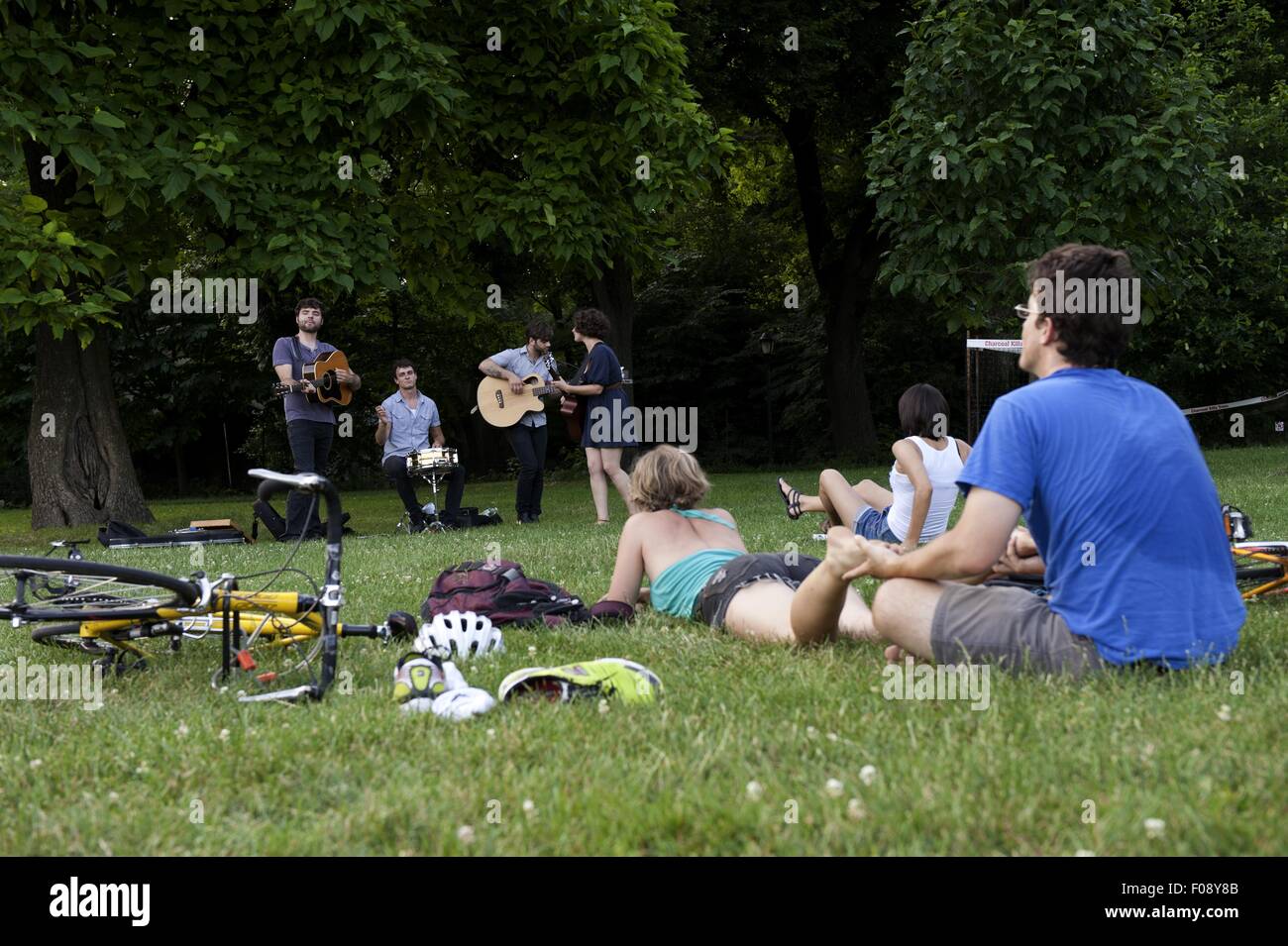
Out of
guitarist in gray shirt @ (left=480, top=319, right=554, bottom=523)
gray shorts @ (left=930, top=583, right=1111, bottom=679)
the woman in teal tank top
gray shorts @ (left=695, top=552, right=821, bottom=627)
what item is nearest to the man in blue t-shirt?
gray shorts @ (left=930, top=583, right=1111, bottom=679)

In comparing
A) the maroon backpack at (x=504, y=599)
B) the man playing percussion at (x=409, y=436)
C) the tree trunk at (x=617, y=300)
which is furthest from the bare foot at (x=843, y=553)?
the tree trunk at (x=617, y=300)

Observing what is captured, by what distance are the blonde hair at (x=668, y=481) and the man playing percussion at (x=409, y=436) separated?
25.1 feet

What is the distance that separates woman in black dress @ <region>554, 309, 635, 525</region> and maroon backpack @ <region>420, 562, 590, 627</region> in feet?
19.6

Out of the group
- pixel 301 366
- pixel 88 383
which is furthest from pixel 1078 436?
pixel 88 383

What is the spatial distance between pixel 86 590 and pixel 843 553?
2907 mm

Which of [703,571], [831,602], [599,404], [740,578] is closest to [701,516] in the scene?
Result: [703,571]

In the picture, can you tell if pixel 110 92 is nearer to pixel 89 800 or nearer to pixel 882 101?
pixel 89 800

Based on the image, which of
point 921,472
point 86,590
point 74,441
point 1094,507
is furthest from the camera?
point 74,441

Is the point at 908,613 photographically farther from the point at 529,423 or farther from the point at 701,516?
the point at 529,423

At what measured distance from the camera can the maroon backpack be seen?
5508mm

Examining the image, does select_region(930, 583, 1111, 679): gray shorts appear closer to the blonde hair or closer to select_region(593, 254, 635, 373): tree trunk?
the blonde hair

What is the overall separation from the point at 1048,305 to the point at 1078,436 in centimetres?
47

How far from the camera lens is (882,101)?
73.4ft

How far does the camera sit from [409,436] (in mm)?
13453
